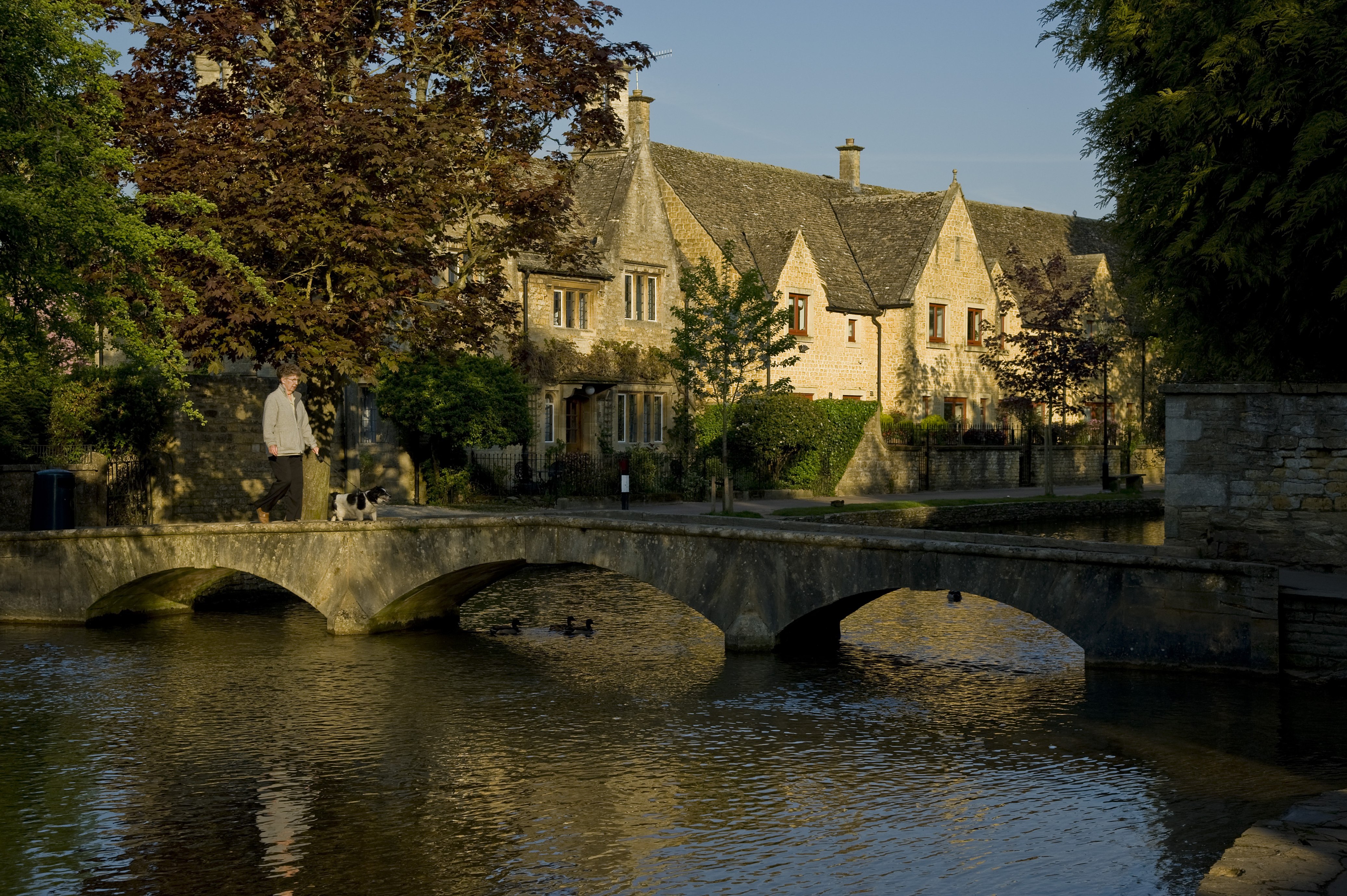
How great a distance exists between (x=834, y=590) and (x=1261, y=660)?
517 cm

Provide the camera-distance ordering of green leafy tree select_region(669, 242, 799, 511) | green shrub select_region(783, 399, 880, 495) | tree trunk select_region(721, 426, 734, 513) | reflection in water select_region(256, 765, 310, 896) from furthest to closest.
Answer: green shrub select_region(783, 399, 880, 495)
green leafy tree select_region(669, 242, 799, 511)
tree trunk select_region(721, 426, 734, 513)
reflection in water select_region(256, 765, 310, 896)

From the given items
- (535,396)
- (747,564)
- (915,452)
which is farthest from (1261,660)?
(915,452)

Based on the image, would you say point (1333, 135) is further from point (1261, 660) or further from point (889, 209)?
point (889, 209)

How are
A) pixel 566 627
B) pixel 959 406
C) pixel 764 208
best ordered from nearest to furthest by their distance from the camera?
pixel 566 627 < pixel 764 208 < pixel 959 406

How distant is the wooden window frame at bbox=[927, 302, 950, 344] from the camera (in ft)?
178

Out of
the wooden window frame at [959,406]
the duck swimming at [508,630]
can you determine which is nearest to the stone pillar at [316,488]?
the duck swimming at [508,630]

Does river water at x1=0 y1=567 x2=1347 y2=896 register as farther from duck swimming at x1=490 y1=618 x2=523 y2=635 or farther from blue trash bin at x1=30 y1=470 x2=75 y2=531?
blue trash bin at x1=30 y1=470 x2=75 y2=531

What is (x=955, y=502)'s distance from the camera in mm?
40281

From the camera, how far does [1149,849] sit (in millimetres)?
11227

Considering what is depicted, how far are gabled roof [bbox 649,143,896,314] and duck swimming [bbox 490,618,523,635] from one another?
2692 centimetres

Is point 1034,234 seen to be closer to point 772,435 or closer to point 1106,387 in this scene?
point 1106,387

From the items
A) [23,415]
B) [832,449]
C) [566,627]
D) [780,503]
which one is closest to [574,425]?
[780,503]

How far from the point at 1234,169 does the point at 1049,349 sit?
29.4m

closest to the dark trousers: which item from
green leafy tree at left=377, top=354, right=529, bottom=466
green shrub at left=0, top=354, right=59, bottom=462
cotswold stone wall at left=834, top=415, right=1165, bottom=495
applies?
green shrub at left=0, top=354, right=59, bottom=462
